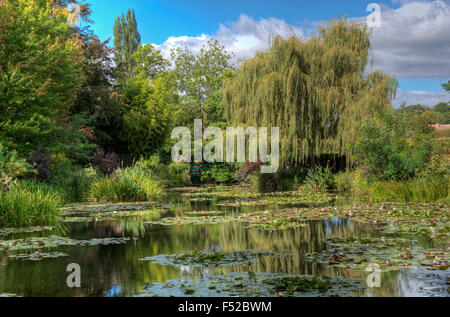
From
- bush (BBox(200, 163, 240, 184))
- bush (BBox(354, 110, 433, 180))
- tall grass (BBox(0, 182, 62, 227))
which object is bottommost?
tall grass (BBox(0, 182, 62, 227))

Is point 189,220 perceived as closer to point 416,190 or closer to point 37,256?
point 37,256

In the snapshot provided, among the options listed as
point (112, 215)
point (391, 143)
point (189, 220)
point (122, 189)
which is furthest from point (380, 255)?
point (122, 189)

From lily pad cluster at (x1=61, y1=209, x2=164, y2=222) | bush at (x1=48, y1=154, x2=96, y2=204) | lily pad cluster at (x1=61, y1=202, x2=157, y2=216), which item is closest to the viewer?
A: lily pad cluster at (x1=61, y1=209, x2=164, y2=222)

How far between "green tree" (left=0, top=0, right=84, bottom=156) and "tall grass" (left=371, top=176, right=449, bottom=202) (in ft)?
41.0

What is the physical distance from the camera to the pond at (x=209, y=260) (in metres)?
4.56

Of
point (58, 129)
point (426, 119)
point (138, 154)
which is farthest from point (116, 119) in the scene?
point (426, 119)

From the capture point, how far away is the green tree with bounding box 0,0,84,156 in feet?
56.4

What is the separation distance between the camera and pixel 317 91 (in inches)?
779

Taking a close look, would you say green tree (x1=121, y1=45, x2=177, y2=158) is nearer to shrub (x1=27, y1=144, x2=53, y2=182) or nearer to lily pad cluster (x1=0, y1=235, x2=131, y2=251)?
shrub (x1=27, y1=144, x2=53, y2=182)

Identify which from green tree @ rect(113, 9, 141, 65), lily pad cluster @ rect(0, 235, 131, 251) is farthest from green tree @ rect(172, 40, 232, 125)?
lily pad cluster @ rect(0, 235, 131, 251)

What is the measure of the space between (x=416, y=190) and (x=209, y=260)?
355 inches
